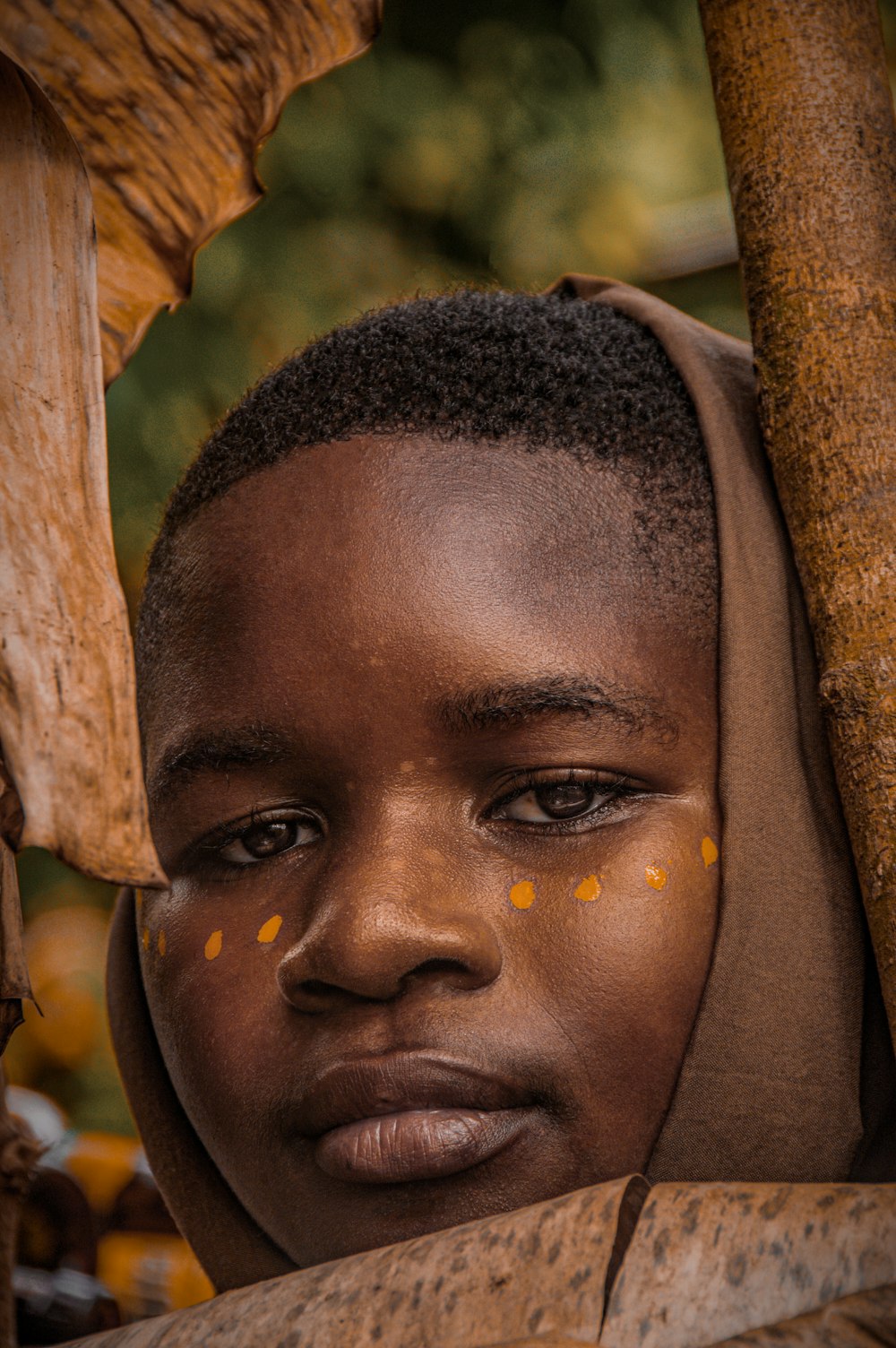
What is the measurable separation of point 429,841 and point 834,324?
496 mm

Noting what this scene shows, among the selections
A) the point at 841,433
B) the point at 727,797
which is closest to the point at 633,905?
the point at 727,797

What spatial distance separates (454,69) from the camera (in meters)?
2.51

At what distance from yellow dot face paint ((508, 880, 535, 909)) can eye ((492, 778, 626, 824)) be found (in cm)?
6

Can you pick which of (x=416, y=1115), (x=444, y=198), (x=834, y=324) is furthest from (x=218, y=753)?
(x=444, y=198)

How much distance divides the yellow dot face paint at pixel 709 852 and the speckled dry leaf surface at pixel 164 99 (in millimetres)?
593

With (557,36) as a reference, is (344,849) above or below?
below

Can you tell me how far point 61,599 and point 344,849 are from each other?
14.1 inches

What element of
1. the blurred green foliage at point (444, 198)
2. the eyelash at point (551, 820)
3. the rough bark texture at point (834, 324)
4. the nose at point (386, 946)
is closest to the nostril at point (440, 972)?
the nose at point (386, 946)

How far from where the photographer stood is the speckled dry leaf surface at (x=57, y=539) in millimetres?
732

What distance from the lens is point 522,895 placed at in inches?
40.7

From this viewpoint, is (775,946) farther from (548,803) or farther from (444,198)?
(444,198)

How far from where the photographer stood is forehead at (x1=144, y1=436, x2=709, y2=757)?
1.07 metres

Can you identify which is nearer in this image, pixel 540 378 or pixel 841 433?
pixel 841 433

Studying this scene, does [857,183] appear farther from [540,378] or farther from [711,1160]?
[711,1160]
